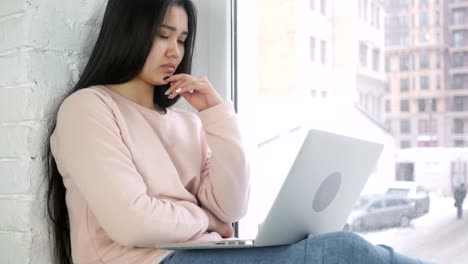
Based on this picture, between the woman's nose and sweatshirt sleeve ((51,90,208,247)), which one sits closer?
sweatshirt sleeve ((51,90,208,247))

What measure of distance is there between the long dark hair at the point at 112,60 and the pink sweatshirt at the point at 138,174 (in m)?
0.05

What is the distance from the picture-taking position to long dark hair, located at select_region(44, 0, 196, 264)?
1.52 m

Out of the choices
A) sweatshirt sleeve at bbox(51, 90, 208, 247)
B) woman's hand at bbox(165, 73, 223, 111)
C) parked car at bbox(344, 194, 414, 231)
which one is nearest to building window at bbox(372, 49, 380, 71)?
parked car at bbox(344, 194, 414, 231)

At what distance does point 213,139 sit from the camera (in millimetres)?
1559

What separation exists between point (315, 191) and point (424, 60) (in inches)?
23.6

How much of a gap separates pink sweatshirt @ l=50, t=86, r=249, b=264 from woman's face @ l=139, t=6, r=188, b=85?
0.29 feet

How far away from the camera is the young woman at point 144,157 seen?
133 centimetres

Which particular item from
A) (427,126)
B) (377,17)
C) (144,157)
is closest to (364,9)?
(377,17)

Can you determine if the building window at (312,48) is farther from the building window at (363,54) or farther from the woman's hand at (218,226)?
the woman's hand at (218,226)

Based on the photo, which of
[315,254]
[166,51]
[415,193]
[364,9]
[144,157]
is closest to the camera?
[315,254]

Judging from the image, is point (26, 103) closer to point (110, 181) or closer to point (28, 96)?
point (28, 96)

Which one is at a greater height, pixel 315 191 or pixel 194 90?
pixel 194 90

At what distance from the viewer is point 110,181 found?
1.33 m

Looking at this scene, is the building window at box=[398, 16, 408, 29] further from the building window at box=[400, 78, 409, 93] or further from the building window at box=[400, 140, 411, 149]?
the building window at box=[400, 140, 411, 149]
